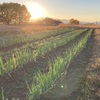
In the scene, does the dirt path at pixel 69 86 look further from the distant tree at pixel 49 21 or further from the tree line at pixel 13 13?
the distant tree at pixel 49 21

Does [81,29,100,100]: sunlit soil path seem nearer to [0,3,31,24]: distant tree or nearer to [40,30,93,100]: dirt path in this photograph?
[40,30,93,100]: dirt path

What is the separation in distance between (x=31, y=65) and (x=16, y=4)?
193 ft

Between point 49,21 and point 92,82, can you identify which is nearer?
point 92,82

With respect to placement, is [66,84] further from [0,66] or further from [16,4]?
[16,4]

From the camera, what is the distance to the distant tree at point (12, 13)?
64356 mm

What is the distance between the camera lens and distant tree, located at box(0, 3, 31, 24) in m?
64.4

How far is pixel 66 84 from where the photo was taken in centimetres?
694

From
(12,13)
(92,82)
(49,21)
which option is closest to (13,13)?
(12,13)

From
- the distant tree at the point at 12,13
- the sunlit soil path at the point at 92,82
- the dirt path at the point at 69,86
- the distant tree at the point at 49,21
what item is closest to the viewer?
the dirt path at the point at 69,86

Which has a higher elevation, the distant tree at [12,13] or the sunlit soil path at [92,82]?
the sunlit soil path at [92,82]

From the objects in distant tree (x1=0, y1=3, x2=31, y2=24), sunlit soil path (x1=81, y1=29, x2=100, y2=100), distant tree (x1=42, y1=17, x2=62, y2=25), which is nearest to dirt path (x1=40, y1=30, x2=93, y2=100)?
sunlit soil path (x1=81, y1=29, x2=100, y2=100)

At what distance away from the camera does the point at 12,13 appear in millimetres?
64375

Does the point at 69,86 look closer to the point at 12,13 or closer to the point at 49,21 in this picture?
the point at 12,13

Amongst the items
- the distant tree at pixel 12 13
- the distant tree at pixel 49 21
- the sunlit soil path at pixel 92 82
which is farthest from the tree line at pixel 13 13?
the sunlit soil path at pixel 92 82
